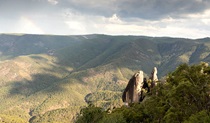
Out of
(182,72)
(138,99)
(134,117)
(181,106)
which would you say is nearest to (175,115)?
(181,106)

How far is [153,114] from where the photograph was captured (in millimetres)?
75312

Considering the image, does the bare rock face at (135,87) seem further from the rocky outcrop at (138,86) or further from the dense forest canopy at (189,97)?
the dense forest canopy at (189,97)

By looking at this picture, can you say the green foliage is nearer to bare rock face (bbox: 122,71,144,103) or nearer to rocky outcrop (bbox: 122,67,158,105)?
rocky outcrop (bbox: 122,67,158,105)

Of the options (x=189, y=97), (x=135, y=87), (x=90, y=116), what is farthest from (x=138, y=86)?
(x=189, y=97)

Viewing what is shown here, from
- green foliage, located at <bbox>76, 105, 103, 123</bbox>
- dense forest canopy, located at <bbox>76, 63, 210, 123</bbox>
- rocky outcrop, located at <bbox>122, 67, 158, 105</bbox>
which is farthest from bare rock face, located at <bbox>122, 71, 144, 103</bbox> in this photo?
dense forest canopy, located at <bbox>76, 63, 210, 123</bbox>

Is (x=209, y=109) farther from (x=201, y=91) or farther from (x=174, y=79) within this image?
(x=174, y=79)

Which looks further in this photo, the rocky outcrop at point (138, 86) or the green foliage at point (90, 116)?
the rocky outcrop at point (138, 86)

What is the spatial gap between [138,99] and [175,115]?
61258 millimetres

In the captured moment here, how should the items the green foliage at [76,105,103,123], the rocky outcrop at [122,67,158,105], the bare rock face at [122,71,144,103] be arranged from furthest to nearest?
1. the bare rock face at [122,71,144,103]
2. the rocky outcrop at [122,67,158,105]
3. the green foliage at [76,105,103,123]

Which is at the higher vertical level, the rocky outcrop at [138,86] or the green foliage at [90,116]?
the rocky outcrop at [138,86]

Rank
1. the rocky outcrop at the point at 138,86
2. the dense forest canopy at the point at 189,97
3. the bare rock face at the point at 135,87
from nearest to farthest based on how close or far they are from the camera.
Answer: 1. the dense forest canopy at the point at 189,97
2. the rocky outcrop at the point at 138,86
3. the bare rock face at the point at 135,87

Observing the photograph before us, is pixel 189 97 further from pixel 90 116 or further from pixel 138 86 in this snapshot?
pixel 138 86

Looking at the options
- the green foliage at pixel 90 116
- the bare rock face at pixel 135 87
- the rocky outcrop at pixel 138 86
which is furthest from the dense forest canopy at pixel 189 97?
the bare rock face at pixel 135 87

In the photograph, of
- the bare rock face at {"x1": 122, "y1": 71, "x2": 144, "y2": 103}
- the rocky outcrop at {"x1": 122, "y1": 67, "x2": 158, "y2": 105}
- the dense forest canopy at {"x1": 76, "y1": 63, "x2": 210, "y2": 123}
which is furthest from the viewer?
the bare rock face at {"x1": 122, "y1": 71, "x2": 144, "y2": 103}
